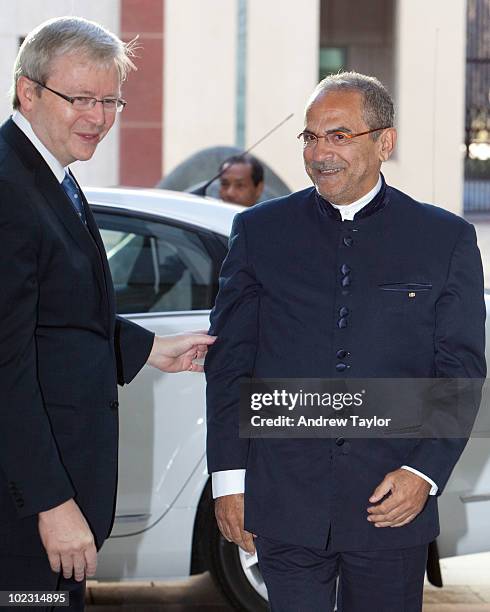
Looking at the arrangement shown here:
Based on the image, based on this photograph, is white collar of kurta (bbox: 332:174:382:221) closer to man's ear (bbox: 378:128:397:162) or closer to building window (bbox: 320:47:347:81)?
man's ear (bbox: 378:128:397:162)

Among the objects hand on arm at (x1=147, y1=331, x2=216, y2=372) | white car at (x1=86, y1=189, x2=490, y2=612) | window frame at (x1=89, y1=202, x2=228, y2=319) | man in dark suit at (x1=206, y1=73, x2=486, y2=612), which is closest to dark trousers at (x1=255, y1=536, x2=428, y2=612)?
man in dark suit at (x1=206, y1=73, x2=486, y2=612)

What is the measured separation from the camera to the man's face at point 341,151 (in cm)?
292

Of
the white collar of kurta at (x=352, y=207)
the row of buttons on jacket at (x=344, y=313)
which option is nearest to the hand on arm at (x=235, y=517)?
the row of buttons on jacket at (x=344, y=313)

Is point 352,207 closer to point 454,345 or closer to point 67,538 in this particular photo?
point 454,345

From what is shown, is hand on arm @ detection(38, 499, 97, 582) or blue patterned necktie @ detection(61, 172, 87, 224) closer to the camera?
hand on arm @ detection(38, 499, 97, 582)

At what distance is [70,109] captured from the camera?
2777mm

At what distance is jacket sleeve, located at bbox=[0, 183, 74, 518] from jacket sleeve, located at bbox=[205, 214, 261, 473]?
1.47 feet

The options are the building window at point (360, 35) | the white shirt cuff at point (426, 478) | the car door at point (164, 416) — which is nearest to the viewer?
the white shirt cuff at point (426, 478)

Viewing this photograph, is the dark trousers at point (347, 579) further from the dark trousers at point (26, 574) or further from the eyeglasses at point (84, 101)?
the eyeglasses at point (84, 101)

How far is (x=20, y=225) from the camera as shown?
2621 millimetres

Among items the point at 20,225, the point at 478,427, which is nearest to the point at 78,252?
the point at 20,225

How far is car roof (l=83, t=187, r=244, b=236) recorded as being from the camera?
4.78 metres

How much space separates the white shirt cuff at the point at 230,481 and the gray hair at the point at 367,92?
779 mm

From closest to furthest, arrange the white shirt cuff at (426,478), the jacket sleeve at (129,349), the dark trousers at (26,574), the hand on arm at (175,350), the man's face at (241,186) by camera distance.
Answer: the dark trousers at (26,574)
the white shirt cuff at (426,478)
the jacket sleeve at (129,349)
the hand on arm at (175,350)
the man's face at (241,186)
